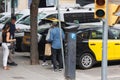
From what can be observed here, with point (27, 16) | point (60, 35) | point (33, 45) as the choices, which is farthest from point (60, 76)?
point (27, 16)

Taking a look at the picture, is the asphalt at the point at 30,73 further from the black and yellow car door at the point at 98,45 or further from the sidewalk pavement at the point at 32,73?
the black and yellow car door at the point at 98,45

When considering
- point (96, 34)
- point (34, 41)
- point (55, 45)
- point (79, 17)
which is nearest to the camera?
point (55, 45)

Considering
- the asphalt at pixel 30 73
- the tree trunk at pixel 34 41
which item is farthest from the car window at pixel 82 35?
the tree trunk at pixel 34 41

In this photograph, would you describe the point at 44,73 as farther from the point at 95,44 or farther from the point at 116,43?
the point at 116,43

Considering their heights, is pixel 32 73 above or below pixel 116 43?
below

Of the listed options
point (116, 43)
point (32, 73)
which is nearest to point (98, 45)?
point (116, 43)

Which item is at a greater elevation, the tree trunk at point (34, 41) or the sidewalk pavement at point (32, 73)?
the tree trunk at point (34, 41)

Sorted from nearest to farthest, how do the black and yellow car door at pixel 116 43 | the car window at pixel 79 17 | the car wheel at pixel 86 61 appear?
the car wheel at pixel 86 61 < the black and yellow car door at pixel 116 43 < the car window at pixel 79 17

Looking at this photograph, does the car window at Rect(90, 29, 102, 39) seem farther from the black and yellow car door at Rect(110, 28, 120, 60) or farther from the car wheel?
the car wheel

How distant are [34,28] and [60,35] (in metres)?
2.33

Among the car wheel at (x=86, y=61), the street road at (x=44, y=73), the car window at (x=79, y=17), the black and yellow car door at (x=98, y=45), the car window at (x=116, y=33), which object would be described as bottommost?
the street road at (x=44, y=73)

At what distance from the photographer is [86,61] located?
54.4 feet

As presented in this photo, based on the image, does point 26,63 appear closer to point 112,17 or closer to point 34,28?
point 34,28

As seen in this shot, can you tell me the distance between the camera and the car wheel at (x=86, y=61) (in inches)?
647
